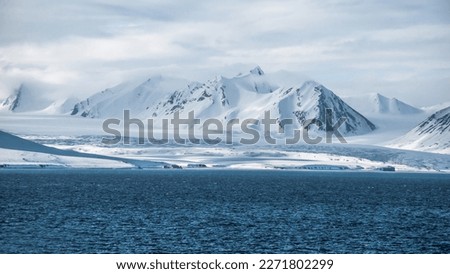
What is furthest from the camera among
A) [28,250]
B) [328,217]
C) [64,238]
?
[328,217]

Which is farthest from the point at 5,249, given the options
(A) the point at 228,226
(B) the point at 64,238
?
(A) the point at 228,226

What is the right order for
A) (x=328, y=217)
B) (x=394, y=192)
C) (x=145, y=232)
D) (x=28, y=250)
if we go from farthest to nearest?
1. (x=394, y=192)
2. (x=328, y=217)
3. (x=145, y=232)
4. (x=28, y=250)

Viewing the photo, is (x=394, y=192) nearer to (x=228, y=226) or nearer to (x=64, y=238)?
(x=228, y=226)

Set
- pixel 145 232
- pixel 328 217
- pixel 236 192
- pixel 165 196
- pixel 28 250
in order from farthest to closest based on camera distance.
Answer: pixel 236 192, pixel 165 196, pixel 328 217, pixel 145 232, pixel 28 250

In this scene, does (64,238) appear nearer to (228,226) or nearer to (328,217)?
(228,226)
